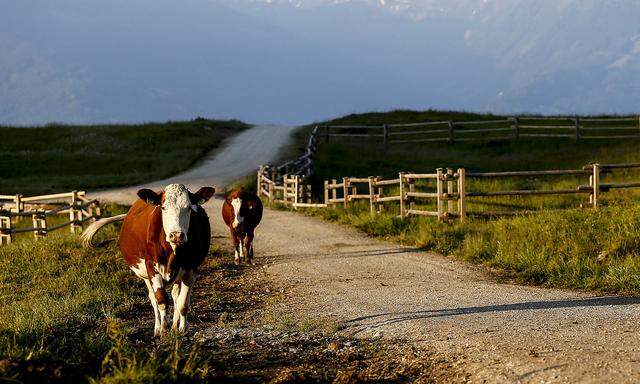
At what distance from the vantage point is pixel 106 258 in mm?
19469

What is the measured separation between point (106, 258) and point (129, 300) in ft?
17.6

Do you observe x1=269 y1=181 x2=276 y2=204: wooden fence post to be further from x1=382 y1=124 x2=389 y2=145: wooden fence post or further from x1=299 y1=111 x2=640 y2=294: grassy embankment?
x1=382 y1=124 x2=389 y2=145: wooden fence post

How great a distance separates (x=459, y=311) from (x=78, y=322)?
511 centimetres

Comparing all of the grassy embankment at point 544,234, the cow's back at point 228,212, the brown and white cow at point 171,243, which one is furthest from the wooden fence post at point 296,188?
the brown and white cow at point 171,243

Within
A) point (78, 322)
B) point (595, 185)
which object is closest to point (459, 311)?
point (78, 322)

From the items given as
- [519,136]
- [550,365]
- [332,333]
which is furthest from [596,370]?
[519,136]

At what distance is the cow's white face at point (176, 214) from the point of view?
10461mm

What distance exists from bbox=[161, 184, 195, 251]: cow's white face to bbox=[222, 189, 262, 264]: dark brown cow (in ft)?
24.5

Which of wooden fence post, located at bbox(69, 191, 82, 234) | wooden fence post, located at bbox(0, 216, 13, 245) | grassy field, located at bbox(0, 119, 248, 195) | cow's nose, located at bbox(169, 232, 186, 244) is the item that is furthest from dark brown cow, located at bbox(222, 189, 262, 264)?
grassy field, located at bbox(0, 119, 248, 195)

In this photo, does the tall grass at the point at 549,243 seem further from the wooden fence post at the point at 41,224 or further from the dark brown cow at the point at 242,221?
the wooden fence post at the point at 41,224

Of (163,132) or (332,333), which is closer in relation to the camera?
(332,333)

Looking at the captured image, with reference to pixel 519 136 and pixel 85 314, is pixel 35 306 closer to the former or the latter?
pixel 85 314

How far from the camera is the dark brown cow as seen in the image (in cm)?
1839

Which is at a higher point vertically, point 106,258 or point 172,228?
point 172,228
